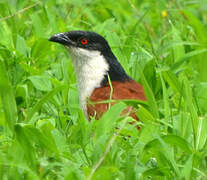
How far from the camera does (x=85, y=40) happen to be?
17.8 ft

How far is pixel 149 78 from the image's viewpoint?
5.32 m

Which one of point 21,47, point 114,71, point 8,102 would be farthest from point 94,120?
point 21,47

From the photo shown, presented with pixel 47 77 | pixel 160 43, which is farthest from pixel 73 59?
pixel 160 43

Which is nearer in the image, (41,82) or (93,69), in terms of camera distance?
(41,82)

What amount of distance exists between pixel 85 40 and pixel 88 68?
0.78 feet

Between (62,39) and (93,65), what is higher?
(62,39)

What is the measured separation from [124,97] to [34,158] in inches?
62.0

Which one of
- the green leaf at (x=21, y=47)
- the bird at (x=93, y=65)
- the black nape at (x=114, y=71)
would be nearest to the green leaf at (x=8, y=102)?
the bird at (x=93, y=65)

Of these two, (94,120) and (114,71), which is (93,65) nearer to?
(114,71)

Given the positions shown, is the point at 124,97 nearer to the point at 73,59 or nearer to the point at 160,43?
the point at 73,59

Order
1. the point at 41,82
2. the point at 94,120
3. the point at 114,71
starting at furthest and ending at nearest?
1. the point at 114,71
2. the point at 41,82
3. the point at 94,120

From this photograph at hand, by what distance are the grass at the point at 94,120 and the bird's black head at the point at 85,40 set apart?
21 centimetres

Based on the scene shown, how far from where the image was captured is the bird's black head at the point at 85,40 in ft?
17.7

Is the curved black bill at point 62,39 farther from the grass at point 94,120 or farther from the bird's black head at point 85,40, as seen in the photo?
the grass at point 94,120
